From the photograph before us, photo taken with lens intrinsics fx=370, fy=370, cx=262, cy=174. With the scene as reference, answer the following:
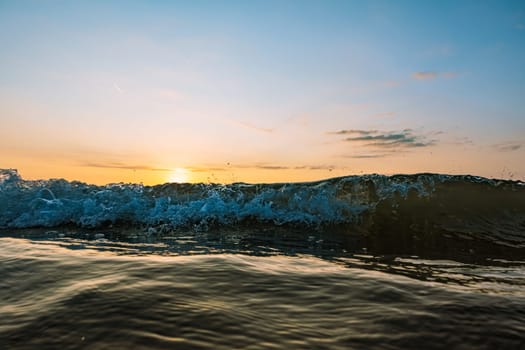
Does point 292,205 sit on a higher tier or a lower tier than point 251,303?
higher

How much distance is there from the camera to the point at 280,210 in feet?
33.1

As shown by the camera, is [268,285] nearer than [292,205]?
Yes

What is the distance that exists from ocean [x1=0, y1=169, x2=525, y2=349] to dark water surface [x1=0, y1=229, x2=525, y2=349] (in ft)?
0.04

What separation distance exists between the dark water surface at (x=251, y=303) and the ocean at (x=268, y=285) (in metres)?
0.01

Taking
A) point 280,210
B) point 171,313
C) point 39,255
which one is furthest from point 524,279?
point 280,210

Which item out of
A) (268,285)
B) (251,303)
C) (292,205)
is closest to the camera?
(251,303)

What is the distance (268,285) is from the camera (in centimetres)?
324

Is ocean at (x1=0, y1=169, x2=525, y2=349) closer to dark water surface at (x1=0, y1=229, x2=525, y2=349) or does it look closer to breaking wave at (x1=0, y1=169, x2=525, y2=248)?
dark water surface at (x1=0, y1=229, x2=525, y2=349)

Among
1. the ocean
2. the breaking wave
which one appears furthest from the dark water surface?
the breaking wave

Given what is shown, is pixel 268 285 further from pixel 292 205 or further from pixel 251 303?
pixel 292 205

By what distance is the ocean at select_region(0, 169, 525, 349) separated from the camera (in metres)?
2.20

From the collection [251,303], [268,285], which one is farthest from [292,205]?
[251,303]

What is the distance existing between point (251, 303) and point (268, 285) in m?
0.51

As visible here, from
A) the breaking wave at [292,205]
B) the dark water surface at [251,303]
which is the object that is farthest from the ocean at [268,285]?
the breaking wave at [292,205]
